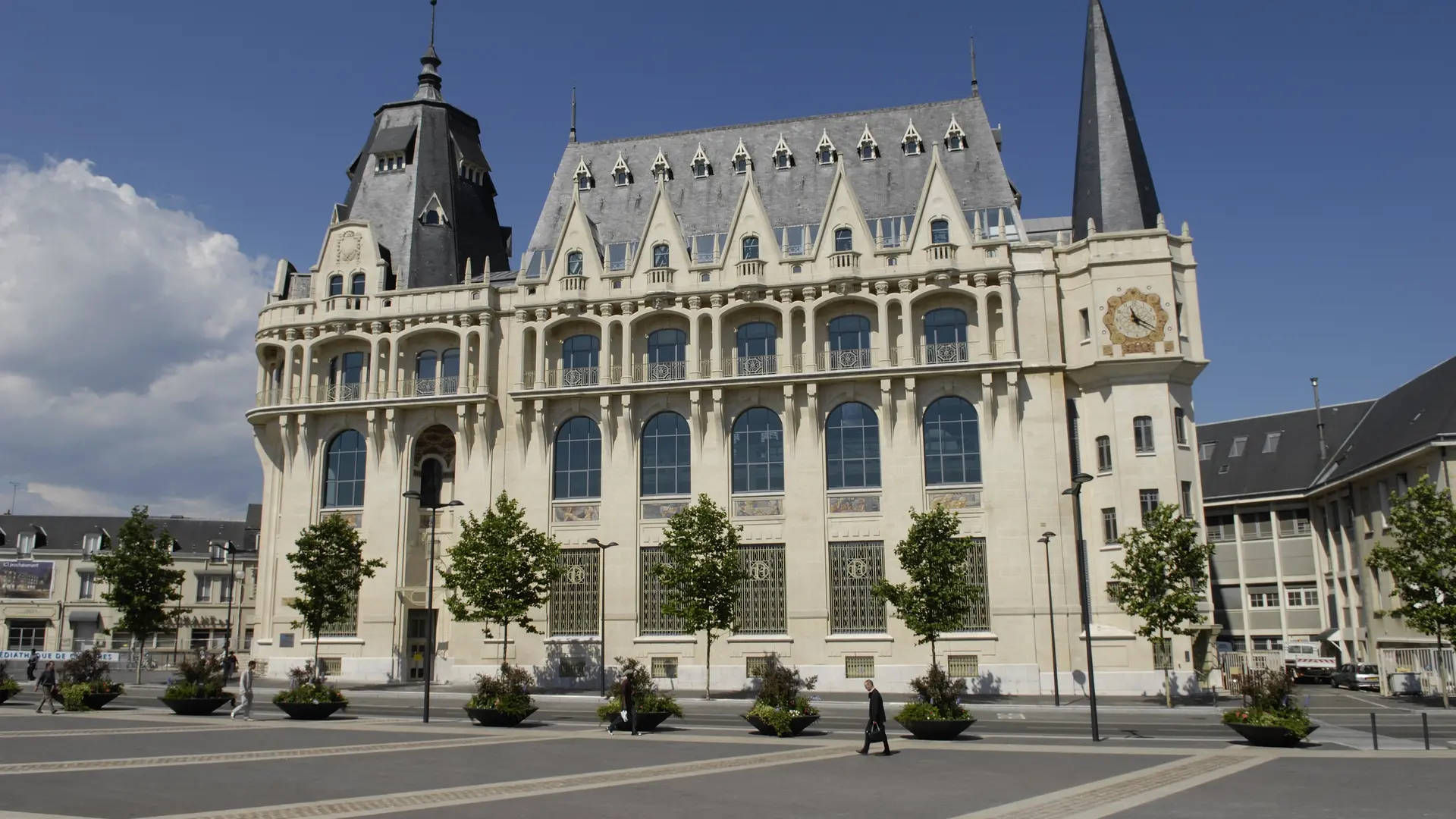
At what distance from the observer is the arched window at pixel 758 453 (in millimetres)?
49188

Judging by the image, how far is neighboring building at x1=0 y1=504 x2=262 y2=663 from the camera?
261ft

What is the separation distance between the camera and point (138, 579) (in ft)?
174

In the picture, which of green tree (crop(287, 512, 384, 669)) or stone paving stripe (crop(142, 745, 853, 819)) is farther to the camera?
green tree (crop(287, 512, 384, 669))

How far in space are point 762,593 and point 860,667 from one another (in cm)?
536

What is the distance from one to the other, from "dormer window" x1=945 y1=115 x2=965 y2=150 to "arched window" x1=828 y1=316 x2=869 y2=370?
11389 mm

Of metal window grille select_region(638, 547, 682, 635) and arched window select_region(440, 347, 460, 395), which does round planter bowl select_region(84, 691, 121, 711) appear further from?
arched window select_region(440, 347, 460, 395)

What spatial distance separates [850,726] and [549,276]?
30389mm

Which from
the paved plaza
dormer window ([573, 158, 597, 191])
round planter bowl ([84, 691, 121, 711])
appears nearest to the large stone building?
dormer window ([573, 158, 597, 191])

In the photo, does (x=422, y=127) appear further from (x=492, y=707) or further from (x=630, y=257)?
(x=492, y=707)

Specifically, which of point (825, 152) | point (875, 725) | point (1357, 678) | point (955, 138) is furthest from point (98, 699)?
point (1357, 678)

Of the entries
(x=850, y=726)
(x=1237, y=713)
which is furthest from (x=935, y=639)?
(x=1237, y=713)

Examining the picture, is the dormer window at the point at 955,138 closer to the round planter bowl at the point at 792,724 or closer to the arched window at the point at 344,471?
the arched window at the point at 344,471

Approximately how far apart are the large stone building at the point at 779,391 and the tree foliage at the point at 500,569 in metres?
2.66

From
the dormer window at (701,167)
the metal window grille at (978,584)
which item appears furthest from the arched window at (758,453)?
the dormer window at (701,167)
